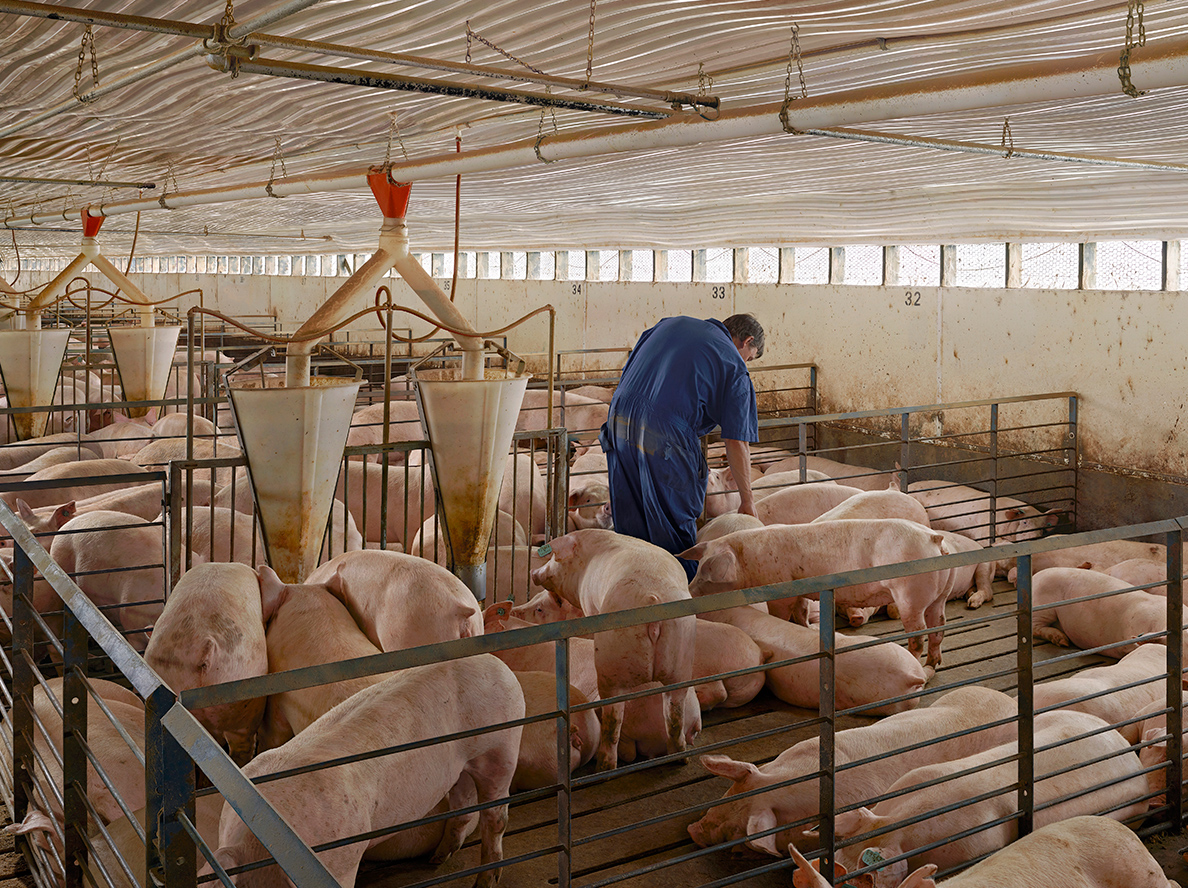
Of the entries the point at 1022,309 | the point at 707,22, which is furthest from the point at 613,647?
the point at 1022,309

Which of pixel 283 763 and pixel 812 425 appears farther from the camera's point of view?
pixel 812 425

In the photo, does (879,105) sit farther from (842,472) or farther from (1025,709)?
(842,472)

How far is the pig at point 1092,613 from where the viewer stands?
4777 mm

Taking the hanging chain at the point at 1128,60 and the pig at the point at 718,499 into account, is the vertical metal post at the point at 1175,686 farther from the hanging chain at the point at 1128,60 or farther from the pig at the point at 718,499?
the pig at the point at 718,499

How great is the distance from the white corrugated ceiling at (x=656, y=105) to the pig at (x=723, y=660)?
2015mm

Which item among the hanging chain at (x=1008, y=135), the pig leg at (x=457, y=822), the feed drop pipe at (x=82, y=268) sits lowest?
the pig leg at (x=457, y=822)

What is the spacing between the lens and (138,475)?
3947mm

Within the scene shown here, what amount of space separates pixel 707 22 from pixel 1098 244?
529 cm

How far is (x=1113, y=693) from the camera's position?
376cm

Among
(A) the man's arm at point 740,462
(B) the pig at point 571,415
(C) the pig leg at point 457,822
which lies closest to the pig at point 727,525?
(A) the man's arm at point 740,462

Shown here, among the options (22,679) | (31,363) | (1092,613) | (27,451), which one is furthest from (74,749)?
(27,451)

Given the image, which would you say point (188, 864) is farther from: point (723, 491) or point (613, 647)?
point (723, 491)

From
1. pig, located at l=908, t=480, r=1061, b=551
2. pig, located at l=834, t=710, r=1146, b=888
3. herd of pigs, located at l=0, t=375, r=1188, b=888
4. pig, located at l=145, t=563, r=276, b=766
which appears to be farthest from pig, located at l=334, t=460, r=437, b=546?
pig, located at l=834, t=710, r=1146, b=888

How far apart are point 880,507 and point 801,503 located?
0.67m
